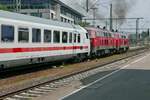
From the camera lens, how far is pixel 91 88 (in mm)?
17875

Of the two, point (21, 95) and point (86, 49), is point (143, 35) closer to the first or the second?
→ point (86, 49)

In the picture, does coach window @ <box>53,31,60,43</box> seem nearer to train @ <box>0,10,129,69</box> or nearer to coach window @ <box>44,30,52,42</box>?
A: train @ <box>0,10,129,69</box>

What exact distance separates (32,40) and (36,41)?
675 millimetres

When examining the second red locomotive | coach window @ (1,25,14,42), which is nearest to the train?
coach window @ (1,25,14,42)

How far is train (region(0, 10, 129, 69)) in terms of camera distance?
802 inches

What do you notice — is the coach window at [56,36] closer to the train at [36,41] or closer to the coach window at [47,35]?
the train at [36,41]

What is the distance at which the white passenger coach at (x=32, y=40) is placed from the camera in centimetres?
2030

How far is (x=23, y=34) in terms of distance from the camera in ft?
72.7

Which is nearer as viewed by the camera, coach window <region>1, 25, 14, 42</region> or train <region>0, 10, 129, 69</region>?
coach window <region>1, 25, 14, 42</region>

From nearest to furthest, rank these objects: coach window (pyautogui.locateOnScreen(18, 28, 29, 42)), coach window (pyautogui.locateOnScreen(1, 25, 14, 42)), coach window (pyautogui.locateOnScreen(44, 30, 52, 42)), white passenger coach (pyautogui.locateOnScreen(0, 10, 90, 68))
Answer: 1. coach window (pyautogui.locateOnScreen(1, 25, 14, 42))
2. white passenger coach (pyautogui.locateOnScreen(0, 10, 90, 68))
3. coach window (pyautogui.locateOnScreen(18, 28, 29, 42))
4. coach window (pyautogui.locateOnScreen(44, 30, 52, 42))

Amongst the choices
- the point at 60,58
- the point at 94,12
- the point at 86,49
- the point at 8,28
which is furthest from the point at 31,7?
the point at 8,28

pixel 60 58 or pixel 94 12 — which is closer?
pixel 60 58

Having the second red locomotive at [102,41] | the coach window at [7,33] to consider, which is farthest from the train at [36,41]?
the second red locomotive at [102,41]

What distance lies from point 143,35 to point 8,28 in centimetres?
16196
